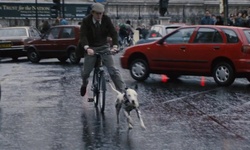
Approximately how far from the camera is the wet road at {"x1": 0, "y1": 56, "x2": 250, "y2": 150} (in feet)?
28.0

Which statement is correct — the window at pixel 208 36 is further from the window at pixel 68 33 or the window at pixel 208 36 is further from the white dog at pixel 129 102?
the window at pixel 68 33

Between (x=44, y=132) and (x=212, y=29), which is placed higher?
(x=212, y=29)

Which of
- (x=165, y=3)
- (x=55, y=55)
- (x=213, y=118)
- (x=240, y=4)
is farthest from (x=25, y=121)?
(x=240, y=4)

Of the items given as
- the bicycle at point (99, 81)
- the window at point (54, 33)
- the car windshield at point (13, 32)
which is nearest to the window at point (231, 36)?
the bicycle at point (99, 81)

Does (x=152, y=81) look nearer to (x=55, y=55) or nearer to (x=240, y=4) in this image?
(x=55, y=55)

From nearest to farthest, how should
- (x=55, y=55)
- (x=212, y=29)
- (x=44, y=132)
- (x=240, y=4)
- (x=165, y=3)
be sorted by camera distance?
(x=44, y=132) → (x=212, y=29) → (x=55, y=55) → (x=165, y=3) → (x=240, y=4)

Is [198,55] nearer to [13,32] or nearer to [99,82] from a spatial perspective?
[99,82]

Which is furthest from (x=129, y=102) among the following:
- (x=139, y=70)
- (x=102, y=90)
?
(x=139, y=70)

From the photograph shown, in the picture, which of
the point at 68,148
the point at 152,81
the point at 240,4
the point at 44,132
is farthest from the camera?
the point at 240,4

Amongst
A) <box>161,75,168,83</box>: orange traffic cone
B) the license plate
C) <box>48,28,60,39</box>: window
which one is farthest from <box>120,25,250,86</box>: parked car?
the license plate

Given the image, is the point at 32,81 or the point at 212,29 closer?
the point at 212,29

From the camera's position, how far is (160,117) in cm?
1069

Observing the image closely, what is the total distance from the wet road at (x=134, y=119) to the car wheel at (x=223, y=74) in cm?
22

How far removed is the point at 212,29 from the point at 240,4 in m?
41.3
